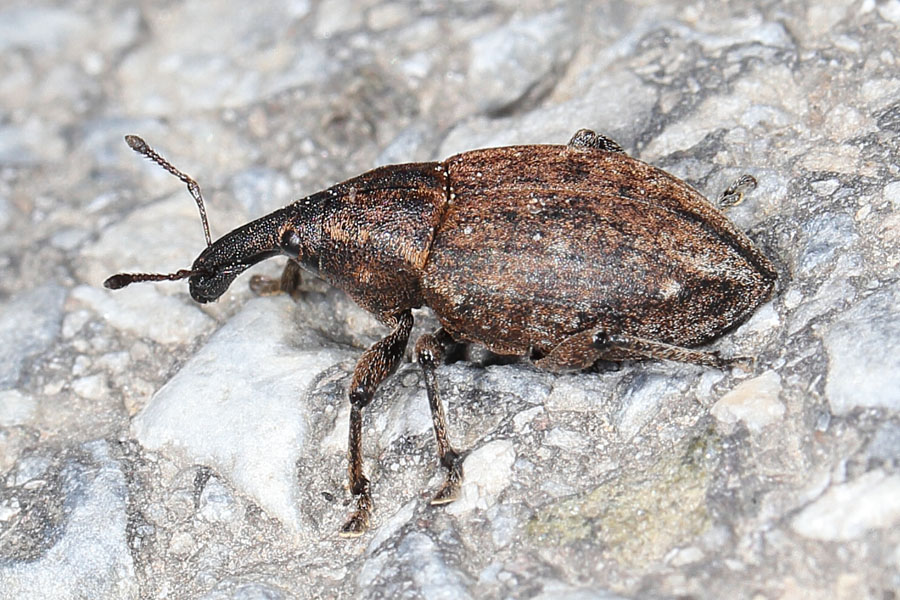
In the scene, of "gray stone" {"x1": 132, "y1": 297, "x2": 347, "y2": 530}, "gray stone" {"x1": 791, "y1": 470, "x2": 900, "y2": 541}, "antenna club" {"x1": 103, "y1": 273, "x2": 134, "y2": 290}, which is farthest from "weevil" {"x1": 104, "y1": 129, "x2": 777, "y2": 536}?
"gray stone" {"x1": 791, "y1": 470, "x2": 900, "y2": 541}

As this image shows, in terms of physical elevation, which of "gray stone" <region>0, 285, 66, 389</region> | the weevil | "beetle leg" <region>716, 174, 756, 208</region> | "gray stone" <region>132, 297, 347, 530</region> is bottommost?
"gray stone" <region>0, 285, 66, 389</region>

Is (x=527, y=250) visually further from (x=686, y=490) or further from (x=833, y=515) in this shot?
(x=833, y=515)

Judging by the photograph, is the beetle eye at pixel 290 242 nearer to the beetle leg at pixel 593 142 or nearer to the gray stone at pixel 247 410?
the gray stone at pixel 247 410

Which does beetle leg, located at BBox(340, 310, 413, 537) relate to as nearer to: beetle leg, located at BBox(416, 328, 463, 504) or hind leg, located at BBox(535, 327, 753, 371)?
beetle leg, located at BBox(416, 328, 463, 504)

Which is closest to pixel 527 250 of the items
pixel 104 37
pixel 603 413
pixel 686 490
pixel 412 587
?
→ pixel 603 413

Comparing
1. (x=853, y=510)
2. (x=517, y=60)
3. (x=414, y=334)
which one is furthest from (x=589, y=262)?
(x=517, y=60)

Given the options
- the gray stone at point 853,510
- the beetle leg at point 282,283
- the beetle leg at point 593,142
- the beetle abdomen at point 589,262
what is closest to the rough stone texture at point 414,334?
the gray stone at point 853,510

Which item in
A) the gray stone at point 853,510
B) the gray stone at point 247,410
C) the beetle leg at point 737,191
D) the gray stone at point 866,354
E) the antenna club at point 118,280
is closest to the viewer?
the gray stone at point 853,510
